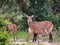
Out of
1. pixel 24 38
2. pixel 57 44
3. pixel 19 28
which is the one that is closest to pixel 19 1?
pixel 19 28

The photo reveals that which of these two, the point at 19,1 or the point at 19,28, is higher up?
the point at 19,1

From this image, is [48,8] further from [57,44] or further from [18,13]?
[57,44]

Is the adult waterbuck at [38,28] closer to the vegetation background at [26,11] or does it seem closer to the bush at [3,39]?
the vegetation background at [26,11]

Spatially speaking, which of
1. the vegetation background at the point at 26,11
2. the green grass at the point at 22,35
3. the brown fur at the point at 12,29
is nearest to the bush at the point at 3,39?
the brown fur at the point at 12,29

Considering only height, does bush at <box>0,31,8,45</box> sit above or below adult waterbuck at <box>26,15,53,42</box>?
Result: above

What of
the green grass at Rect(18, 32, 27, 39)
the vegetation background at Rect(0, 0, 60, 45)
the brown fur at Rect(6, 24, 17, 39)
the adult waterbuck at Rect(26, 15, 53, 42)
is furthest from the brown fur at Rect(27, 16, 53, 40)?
the vegetation background at Rect(0, 0, 60, 45)

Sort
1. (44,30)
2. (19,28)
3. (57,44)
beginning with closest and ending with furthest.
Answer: (57,44) < (44,30) < (19,28)

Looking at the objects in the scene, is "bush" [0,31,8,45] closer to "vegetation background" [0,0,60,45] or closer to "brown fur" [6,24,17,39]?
"brown fur" [6,24,17,39]

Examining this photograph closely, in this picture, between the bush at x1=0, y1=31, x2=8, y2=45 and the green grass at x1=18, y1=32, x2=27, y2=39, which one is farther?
the green grass at x1=18, y1=32, x2=27, y2=39

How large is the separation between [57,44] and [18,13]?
661 centimetres

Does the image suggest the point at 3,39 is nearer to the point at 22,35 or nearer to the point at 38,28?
the point at 38,28

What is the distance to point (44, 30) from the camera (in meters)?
17.2

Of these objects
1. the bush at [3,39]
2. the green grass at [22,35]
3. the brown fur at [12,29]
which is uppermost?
the bush at [3,39]

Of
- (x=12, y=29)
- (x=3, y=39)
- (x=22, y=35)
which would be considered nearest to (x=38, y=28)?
(x=12, y=29)
